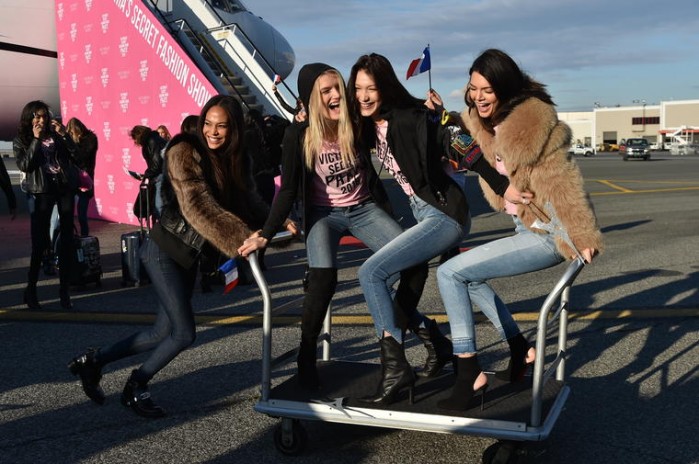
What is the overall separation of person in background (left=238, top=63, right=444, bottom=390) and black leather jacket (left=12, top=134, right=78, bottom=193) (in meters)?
4.35

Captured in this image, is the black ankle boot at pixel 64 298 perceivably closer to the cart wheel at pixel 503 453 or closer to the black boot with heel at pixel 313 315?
the black boot with heel at pixel 313 315

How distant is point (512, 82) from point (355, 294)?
497 cm

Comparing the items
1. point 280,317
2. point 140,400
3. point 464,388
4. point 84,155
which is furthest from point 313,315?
point 84,155

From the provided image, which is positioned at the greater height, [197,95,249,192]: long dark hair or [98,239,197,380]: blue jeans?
[197,95,249,192]: long dark hair

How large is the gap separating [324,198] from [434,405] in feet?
4.35

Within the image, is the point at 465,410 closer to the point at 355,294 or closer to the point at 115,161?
the point at 355,294

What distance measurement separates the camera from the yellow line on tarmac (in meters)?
7.12

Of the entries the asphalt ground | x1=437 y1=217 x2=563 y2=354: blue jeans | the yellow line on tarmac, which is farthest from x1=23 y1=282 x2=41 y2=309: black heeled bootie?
x1=437 y1=217 x2=563 y2=354: blue jeans

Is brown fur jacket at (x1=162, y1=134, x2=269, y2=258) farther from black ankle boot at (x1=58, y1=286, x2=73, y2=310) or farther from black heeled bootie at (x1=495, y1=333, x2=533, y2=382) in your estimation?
black ankle boot at (x1=58, y1=286, x2=73, y2=310)

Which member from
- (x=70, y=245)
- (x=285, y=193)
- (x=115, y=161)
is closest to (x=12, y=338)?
(x=70, y=245)

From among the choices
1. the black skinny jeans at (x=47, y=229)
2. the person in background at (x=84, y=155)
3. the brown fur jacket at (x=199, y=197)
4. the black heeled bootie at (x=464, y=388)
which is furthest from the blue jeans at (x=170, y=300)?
the person in background at (x=84, y=155)

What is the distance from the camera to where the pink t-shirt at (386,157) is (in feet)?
14.2

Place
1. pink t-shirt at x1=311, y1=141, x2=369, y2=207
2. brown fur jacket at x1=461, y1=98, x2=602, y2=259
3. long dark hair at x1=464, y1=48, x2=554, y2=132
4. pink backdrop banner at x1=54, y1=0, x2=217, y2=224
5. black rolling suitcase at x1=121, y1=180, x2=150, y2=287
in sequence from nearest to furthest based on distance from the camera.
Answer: brown fur jacket at x1=461, y1=98, x2=602, y2=259, long dark hair at x1=464, y1=48, x2=554, y2=132, pink t-shirt at x1=311, y1=141, x2=369, y2=207, black rolling suitcase at x1=121, y1=180, x2=150, y2=287, pink backdrop banner at x1=54, y1=0, x2=217, y2=224

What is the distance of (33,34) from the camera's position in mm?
16641
